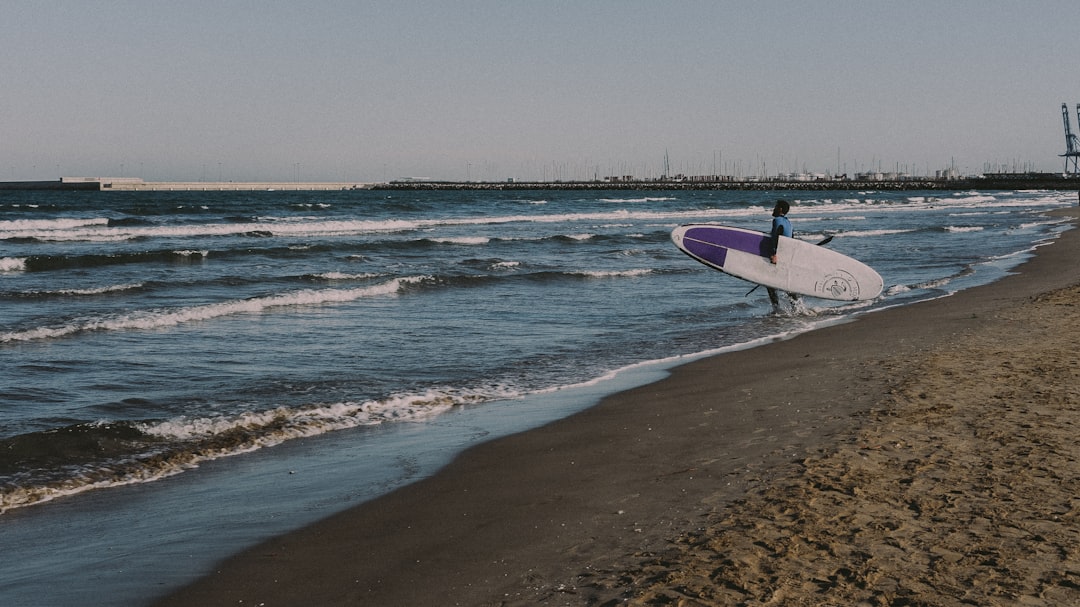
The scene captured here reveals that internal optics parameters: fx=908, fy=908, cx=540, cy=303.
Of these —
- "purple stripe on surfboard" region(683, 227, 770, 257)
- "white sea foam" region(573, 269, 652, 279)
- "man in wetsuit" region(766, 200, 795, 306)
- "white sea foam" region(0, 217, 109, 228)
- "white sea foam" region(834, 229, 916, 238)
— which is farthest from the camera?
"white sea foam" region(0, 217, 109, 228)

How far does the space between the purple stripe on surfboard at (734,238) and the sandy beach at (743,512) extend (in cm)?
820

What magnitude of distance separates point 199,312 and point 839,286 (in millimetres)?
11092

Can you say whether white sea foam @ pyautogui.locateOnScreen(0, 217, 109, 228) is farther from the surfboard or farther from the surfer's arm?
the surfer's arm

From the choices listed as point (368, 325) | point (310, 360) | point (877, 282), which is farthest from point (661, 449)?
point (877, 282)

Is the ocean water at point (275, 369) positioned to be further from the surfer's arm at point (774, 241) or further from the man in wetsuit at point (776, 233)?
the surfer's arm at point (774, 241)

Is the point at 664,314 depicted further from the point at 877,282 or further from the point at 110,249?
the point at 110,249

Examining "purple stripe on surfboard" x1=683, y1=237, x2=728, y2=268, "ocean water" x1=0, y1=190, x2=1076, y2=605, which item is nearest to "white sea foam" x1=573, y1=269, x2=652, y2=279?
"ocean water" x1=0, y1=190, x2=1076, y2=605

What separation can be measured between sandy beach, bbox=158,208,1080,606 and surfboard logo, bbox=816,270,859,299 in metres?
7.89

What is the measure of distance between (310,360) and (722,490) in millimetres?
6884

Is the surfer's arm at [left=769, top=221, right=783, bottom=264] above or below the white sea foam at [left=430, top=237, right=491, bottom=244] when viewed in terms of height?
above

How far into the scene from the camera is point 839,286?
1627 cm

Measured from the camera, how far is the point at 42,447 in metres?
6.85

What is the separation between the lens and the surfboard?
635 inches

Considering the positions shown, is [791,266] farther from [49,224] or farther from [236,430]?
[49,224]
